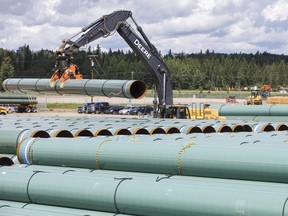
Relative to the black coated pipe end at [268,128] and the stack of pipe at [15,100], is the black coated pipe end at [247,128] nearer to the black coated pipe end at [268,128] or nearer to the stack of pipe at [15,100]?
the black coated pipe end at [268,128]

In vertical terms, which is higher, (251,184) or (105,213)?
(251,184)

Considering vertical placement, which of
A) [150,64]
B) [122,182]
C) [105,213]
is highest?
[150,64]

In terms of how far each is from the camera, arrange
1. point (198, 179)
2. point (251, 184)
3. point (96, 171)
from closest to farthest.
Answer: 1. point (251, 184)
2. point (198, 179)
3. point (96, 171)

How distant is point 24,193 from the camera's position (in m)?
9.96

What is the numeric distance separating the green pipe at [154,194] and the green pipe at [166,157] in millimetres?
309

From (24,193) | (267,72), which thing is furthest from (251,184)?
(267,72)

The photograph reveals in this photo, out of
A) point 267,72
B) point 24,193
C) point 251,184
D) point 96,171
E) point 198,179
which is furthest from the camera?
point 267,72

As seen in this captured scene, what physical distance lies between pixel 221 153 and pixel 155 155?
4.40 feet

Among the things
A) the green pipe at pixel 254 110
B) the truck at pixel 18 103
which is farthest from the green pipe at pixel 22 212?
the truck at pixel 18 103

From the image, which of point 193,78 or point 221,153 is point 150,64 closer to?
point 221,153

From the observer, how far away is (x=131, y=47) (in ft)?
93.2

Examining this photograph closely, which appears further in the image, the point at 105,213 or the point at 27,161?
the point at 27,161

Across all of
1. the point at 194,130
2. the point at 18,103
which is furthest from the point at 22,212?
the point at 18,103

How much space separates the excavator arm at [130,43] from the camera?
1008 inches
